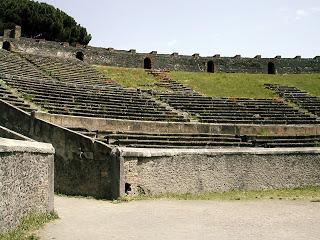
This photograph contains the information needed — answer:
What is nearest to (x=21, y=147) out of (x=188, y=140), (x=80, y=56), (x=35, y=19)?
(x=188, y=140)

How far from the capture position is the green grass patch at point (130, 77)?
39.0m

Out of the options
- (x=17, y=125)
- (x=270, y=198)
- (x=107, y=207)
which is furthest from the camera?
(x=17, y=125)

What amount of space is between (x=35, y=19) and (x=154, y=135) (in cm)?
4040

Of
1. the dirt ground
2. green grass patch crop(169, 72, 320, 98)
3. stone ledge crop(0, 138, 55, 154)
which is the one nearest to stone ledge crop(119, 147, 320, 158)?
the dirt ground

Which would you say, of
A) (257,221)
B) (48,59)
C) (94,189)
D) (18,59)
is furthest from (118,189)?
(48,59)

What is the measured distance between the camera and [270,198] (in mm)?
15516

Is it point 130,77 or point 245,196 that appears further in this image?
point 130,77

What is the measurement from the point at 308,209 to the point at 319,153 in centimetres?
665

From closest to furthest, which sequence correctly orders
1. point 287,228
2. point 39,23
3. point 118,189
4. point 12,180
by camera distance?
point 12,180 < point 287,228 < point 118,189 < point 39,23

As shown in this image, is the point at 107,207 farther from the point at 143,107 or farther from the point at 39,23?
the point at 39,23

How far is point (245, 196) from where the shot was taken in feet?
52.3

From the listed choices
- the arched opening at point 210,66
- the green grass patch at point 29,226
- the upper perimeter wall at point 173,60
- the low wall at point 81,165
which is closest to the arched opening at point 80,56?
the upper perimeter wall at point 173,60

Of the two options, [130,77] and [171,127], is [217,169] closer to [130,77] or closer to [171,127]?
[171,127]

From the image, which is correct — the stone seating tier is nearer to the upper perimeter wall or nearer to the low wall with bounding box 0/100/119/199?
the low wall with bounding box 0/100/119/199
